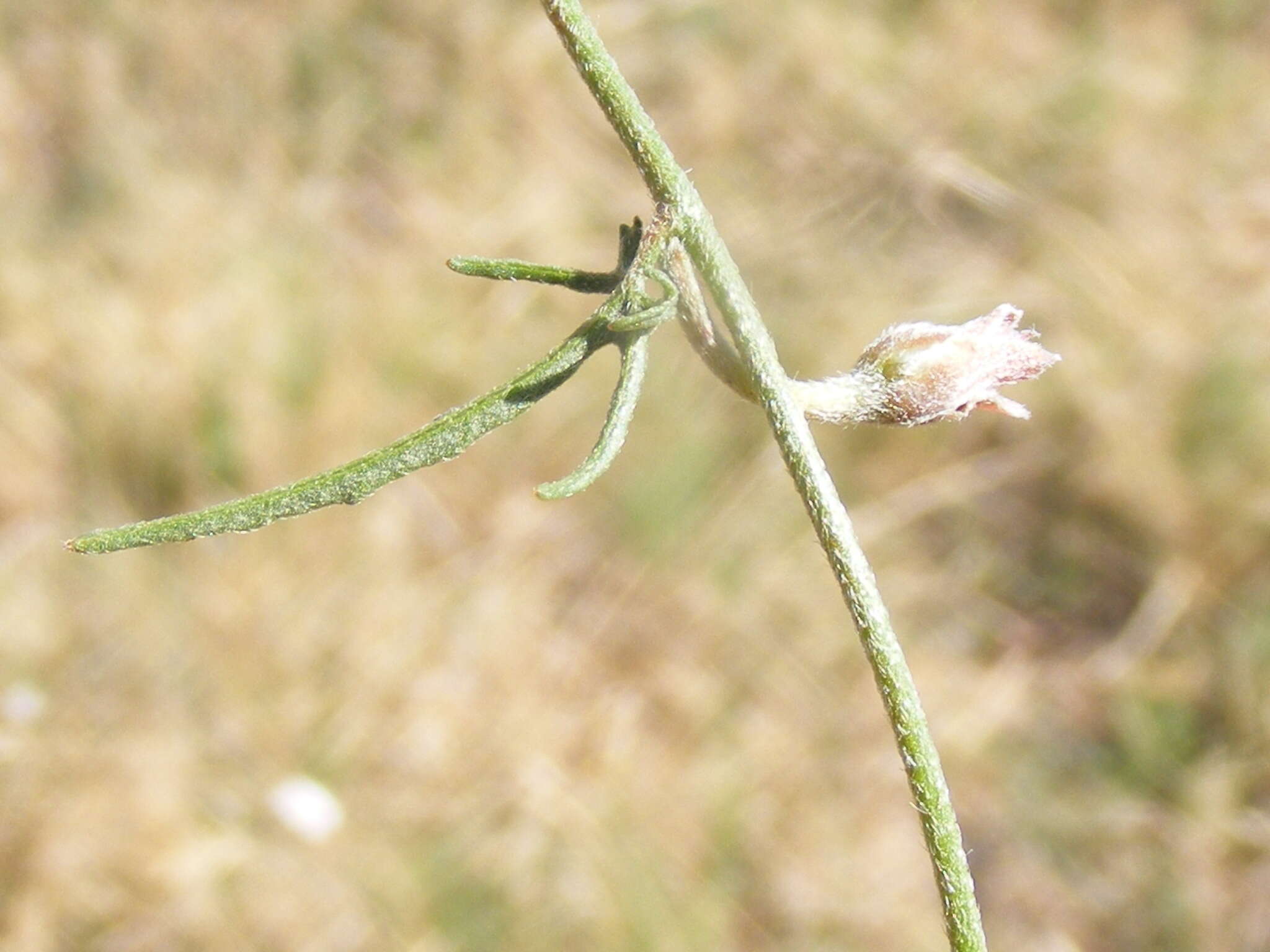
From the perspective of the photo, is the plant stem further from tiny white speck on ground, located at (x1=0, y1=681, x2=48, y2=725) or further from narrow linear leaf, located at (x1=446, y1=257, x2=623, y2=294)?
tiny white speck on ground, located at (x1=0, y1=681, x2=48, y2=725)

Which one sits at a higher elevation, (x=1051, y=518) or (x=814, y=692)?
(x=1051, y=518)

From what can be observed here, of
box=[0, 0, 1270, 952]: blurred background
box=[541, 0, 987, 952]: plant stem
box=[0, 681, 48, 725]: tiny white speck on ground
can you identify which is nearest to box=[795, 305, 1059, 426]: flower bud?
box=[541, 0, 987, 952]: plant stem

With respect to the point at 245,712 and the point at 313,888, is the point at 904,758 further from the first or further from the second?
the point at 245,712

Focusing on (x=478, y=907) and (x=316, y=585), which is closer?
(x=478, y=907)

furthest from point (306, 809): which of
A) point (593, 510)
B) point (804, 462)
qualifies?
point (804, 462)

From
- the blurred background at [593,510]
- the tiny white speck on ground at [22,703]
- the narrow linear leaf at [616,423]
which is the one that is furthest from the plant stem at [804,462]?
the tiny white speck on ground at [22,703]

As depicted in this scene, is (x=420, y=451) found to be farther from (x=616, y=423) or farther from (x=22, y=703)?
(x=22, y=703)

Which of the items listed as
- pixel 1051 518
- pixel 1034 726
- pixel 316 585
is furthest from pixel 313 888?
pixel 1051 518
